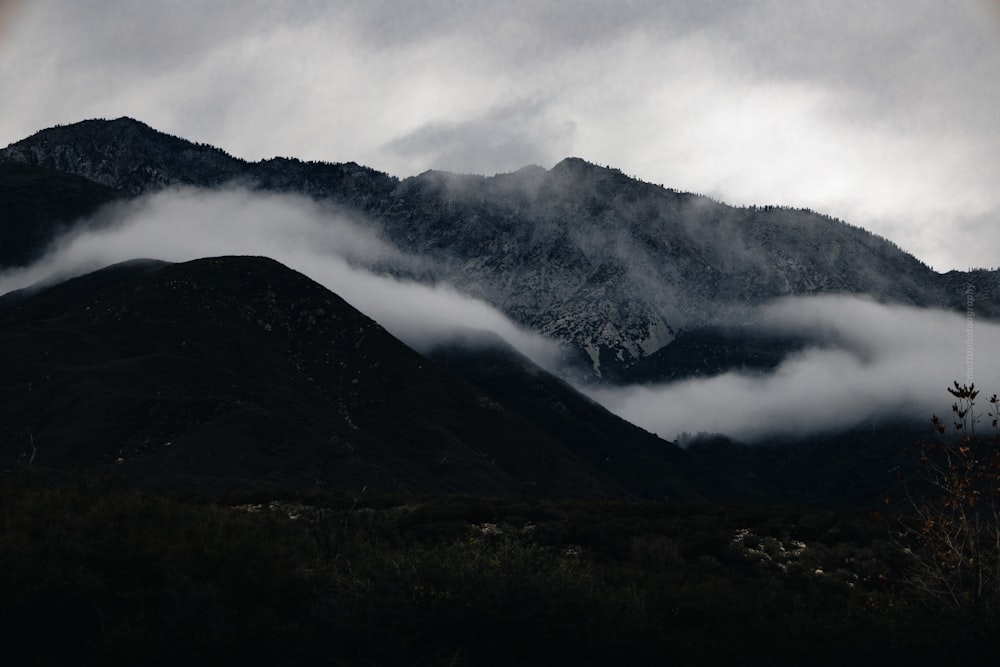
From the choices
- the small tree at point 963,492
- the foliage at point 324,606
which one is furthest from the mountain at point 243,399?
the small tree at point 963,492

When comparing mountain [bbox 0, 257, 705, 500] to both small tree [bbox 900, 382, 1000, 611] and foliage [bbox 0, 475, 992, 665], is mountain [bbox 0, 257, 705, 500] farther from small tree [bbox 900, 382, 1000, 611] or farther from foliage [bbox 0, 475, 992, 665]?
small tree [bbox 900, 382, 1000, 611]

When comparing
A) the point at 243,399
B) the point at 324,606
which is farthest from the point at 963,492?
the point at 243,399

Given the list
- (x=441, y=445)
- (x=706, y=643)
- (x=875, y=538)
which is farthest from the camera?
(x=441, y=445)

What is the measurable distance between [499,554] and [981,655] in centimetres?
1137

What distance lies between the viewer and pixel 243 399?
486 ft

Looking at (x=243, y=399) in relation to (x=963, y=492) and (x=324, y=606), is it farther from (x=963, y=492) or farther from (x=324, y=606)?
(x=963, y=492)

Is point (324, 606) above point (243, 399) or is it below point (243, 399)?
below

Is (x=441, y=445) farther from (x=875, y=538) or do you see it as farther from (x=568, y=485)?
(x=875, y=538)

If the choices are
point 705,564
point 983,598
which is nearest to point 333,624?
point 983,598

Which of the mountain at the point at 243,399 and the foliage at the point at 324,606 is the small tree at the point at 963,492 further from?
the mountain at the point at 243,399

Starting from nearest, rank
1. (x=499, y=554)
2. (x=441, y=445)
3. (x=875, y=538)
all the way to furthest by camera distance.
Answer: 1. (x=499, y=554)
2. (x=875, y=538)
3. (x=441, y=445)

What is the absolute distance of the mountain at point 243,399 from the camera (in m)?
127

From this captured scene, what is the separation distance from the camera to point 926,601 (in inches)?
970

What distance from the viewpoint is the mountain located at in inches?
5007
